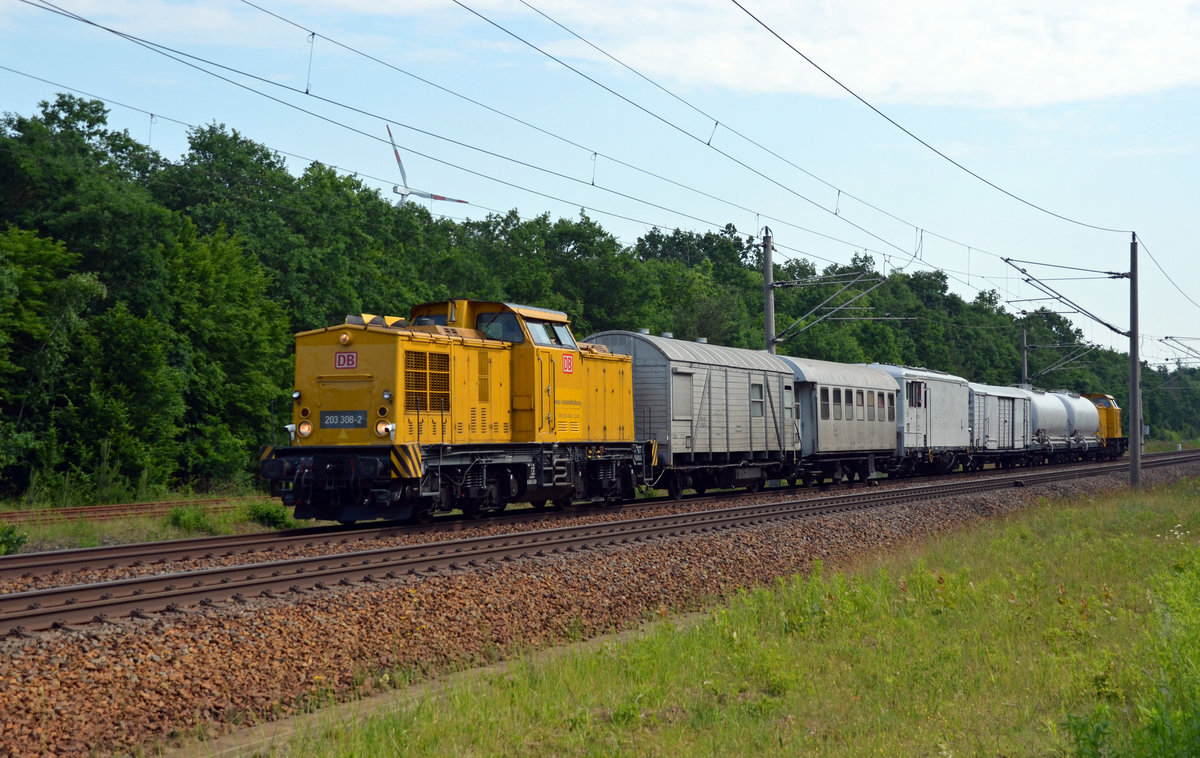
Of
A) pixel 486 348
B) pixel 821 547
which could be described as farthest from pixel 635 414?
pixel 821 547

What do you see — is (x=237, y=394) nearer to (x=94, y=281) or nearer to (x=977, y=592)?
(x=94, y=281)

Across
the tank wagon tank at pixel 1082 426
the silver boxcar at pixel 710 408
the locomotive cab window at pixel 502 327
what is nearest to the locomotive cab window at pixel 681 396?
the silver boxcar at pixel 710 408

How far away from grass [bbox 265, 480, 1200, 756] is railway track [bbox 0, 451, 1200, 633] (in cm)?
307

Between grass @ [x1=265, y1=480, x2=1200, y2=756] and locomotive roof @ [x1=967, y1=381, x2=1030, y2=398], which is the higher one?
locomotive roof @ [x1=967, y1=381, x2=1030, y2=398]

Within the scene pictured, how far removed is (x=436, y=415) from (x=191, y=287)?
688 inches

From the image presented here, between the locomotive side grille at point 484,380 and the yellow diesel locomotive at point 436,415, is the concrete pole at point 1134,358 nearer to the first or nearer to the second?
the yellow diesel locomotive at point 436,415

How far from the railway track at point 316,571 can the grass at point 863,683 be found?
3070 millimetres

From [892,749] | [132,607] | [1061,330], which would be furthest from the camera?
A: [1061,330]

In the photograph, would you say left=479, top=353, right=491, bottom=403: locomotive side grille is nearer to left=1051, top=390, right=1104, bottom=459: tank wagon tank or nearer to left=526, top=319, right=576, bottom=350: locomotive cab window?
left=526, top=319, right=576, bottom=350: locomotive cab window

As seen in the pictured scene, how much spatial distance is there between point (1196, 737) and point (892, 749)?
1.67 m

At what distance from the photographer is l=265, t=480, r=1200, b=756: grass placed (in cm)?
655

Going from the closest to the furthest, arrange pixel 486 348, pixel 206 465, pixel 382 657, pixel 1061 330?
pixel 382 657 → pixel 486 348 → pixel 206 465 → pixel 1061 330

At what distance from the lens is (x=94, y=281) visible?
27.3 meters

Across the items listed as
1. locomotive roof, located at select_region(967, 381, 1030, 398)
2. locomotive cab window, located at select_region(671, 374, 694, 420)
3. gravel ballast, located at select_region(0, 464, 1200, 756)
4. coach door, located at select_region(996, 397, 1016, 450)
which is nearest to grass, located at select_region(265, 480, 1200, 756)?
gravel ballast, located at select_region(0, 464, 1200, 756)
